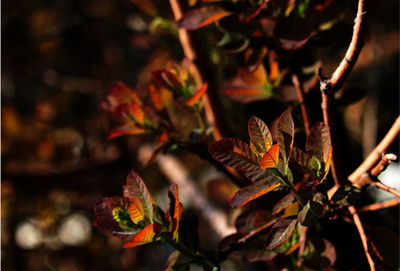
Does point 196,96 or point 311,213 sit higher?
point 196,96

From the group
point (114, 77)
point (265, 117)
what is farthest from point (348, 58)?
point (114, 77)

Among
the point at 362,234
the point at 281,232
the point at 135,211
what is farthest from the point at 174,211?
the point at 362,234

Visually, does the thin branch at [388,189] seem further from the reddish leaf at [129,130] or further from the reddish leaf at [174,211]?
the reddish leaf at [129,130]

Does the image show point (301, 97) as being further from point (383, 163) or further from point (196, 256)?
point (196, 256)

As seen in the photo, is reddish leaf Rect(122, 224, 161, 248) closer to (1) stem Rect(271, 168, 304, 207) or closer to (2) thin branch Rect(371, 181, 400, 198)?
(1) stem Rect(271, 168, 304, 207)

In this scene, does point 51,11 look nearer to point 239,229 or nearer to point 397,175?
point 397,175
